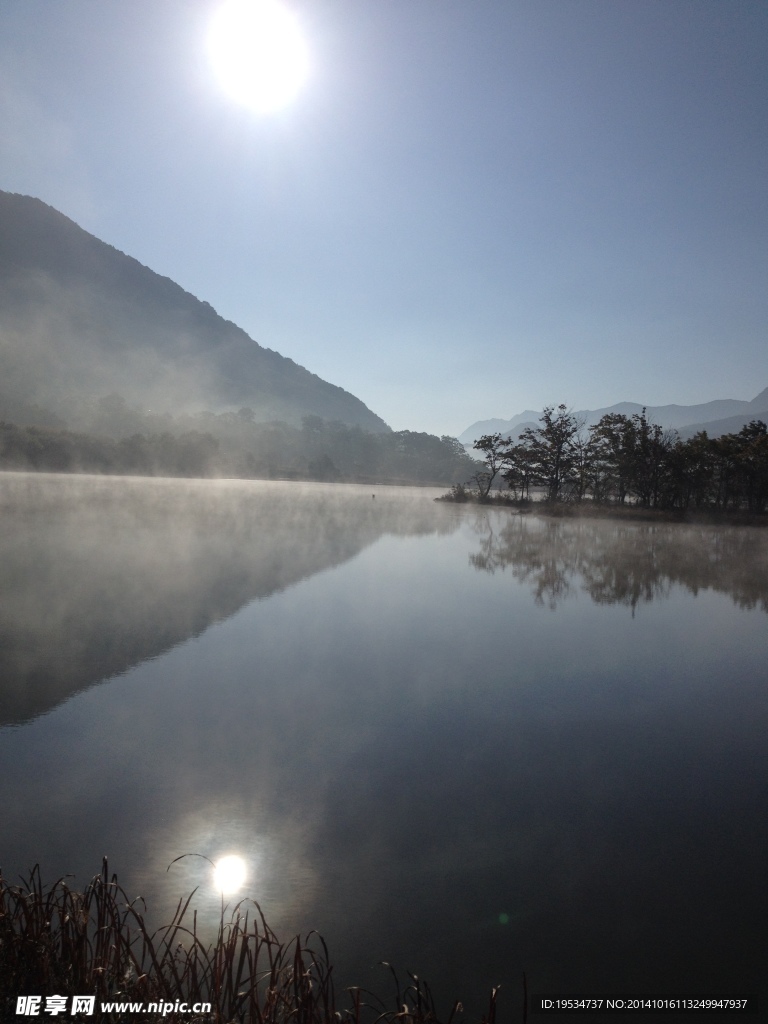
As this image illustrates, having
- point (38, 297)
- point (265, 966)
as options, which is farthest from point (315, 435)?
point (265, 966)

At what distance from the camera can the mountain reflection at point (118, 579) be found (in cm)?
598

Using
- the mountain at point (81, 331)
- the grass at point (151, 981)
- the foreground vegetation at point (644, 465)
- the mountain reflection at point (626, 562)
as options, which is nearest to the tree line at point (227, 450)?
the mountain at point (81, 331)

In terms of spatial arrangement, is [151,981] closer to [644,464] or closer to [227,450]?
[644,464]

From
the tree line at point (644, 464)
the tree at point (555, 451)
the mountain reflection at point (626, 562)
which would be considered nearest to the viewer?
the mountain reflection at point (626, 562)

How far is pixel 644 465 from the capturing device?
32406 millimetres

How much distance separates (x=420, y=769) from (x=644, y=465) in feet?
105

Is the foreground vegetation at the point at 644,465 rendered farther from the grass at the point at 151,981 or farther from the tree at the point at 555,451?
the grass at the point at 151,981

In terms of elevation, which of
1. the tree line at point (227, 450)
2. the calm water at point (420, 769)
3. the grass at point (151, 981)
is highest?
the tree line at point (227, 450)

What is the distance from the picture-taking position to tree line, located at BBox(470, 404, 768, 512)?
30.0 meters

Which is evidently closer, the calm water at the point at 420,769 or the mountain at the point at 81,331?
the calm water at the point at 420,769

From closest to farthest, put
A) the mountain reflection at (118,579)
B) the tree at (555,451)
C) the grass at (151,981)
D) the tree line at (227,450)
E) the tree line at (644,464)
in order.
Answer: the grass at (151,981) → the mountain reflection at (118,579) → the tree line at (644,464) → the tree at (555,451) → the tree line at (227,450)

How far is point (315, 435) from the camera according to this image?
371ft

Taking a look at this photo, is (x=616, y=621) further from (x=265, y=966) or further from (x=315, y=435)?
(x=315, y=435)

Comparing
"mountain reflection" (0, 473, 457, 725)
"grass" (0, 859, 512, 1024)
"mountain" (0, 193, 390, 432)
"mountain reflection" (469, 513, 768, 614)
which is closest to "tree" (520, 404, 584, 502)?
"mountain reflection" (469, 513, 768, 614)
